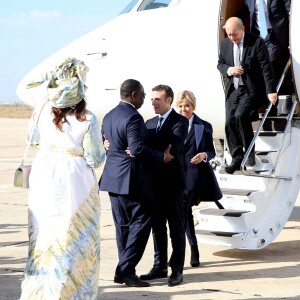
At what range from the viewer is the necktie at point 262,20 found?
10.5m

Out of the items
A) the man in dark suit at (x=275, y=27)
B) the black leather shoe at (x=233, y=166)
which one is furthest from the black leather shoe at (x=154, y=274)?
the man in dark suit at (x=275, y=27)

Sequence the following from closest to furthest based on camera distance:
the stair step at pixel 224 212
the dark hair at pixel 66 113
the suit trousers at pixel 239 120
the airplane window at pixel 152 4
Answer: the dark hair at pixel 66 113 → the stair step at pixel 224 212 → the suit trousers at pixel 239 120 → the airplane window at pixel 152 4

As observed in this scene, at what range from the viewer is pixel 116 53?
11148 millimetres

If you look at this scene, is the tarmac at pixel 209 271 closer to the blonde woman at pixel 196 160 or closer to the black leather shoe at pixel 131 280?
the black leather shoe at pixel 131 280

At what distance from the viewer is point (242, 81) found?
32.7 ft

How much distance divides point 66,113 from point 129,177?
139 cm

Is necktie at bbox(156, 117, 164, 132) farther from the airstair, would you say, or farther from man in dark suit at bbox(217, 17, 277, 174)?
man in dark suit at bbox(217, 17, 277, 174)

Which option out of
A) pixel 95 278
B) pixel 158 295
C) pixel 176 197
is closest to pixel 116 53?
pixel 176 197

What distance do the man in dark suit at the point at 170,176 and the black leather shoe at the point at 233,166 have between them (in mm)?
1696

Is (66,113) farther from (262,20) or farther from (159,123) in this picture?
(262,20)

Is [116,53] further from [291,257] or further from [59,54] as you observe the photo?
[291,257]

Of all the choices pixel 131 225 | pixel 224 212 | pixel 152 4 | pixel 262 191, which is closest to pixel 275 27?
pixel 152 4

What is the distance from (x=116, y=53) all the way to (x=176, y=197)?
3.34 metres

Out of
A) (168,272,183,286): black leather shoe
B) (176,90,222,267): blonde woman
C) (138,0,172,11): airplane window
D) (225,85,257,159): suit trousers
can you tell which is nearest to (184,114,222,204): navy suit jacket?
(176,90,222,267): blonde woman
